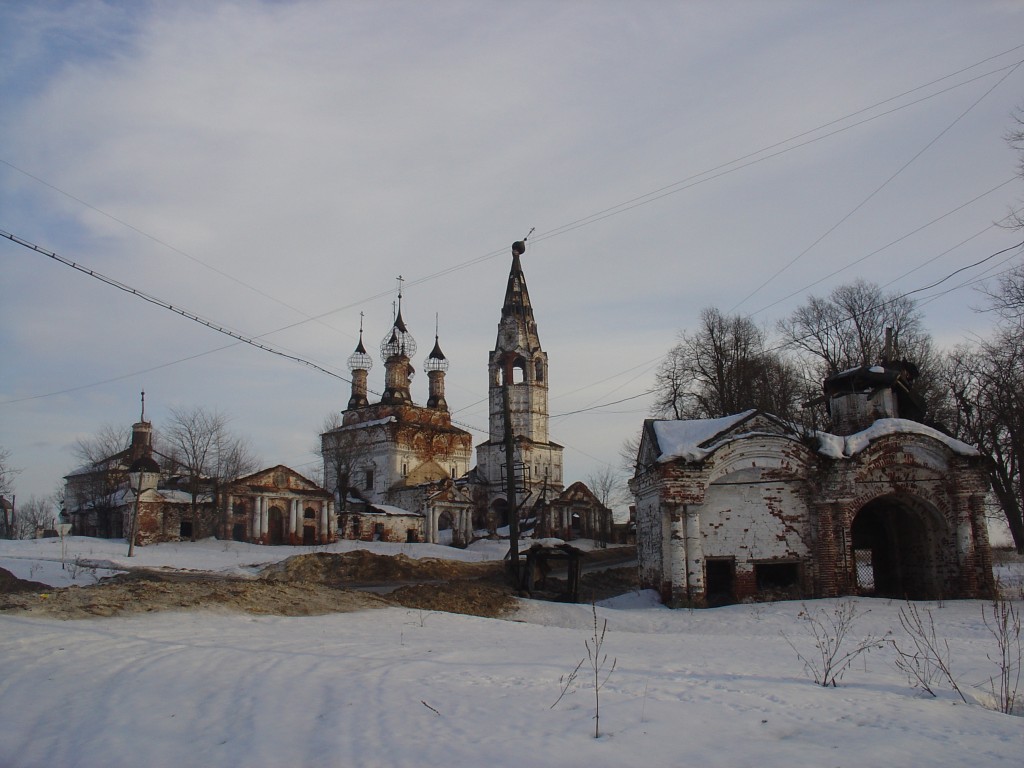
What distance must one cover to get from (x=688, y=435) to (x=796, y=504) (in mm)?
3065

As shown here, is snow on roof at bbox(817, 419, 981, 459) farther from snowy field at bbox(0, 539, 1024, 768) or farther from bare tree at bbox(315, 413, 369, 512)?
bare tree at bbox(315, 413, 369, 512)

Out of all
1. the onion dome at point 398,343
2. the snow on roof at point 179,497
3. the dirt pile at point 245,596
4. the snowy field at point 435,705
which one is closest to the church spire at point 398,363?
the onion dome at point 398,343

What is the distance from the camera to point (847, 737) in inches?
219

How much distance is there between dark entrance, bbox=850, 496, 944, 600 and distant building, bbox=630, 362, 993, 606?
75 mm

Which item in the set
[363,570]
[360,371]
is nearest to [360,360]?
[360,371]

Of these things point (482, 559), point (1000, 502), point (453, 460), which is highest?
point (453, 460)

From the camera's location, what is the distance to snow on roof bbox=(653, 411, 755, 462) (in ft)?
60.3

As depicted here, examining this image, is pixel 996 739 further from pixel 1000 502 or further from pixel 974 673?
pixel 1000 502

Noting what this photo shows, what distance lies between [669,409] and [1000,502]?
1499 centimetres

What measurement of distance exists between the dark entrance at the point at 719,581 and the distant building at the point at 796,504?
3cm

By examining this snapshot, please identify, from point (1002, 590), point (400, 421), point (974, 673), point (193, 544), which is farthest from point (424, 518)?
point (974, 673)

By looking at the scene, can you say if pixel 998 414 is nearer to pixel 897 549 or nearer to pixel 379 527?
pixel 897 549

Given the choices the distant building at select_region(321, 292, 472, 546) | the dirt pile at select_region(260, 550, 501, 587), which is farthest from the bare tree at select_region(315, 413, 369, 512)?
the dirt pile at select_region(260, 550, 501, 587)

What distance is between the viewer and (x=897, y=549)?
2070 cm
